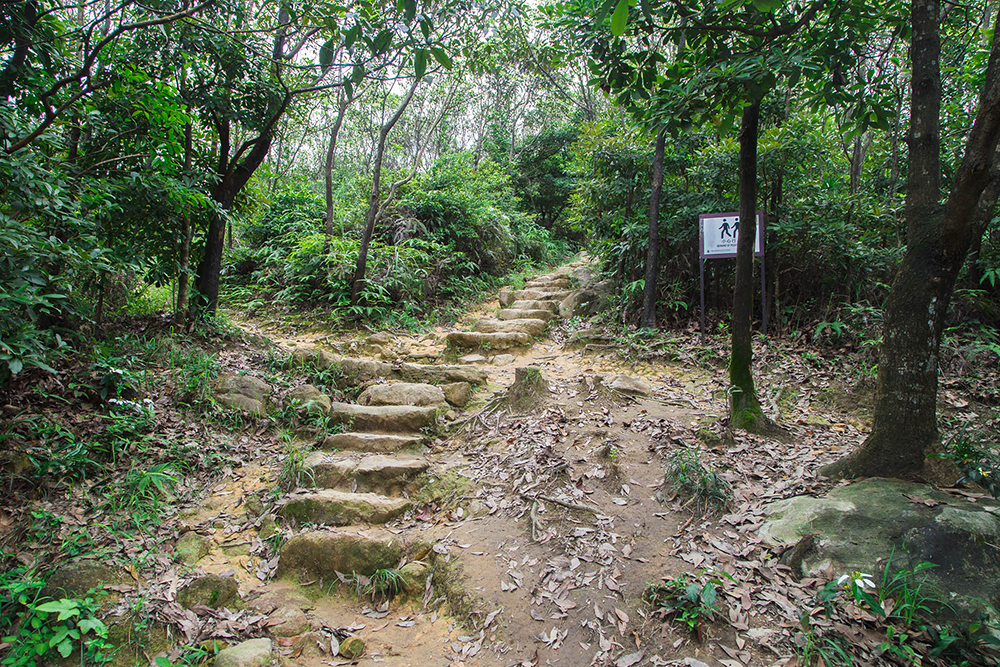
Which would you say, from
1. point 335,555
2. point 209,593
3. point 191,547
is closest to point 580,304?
point 335,555

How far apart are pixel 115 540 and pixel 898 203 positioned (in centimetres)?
913

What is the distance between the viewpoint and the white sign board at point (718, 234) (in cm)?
646

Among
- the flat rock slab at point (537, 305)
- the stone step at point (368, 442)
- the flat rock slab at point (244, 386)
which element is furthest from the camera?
the flat rock slab at point (537, 305)

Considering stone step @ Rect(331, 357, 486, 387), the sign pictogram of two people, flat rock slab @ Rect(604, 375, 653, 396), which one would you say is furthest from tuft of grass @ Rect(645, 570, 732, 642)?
the sign pictogram of two people

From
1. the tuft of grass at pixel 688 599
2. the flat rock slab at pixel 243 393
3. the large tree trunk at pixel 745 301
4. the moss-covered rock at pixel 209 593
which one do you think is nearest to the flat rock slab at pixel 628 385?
the large tree trunk at pixel 745 301

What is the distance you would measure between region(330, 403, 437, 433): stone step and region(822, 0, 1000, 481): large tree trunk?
11.8 feet

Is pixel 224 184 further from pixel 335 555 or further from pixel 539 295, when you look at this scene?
pixel 539 295

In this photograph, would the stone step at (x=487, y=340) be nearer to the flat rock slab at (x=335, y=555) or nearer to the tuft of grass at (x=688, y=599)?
the flat rock slab at (x=335, y=555)

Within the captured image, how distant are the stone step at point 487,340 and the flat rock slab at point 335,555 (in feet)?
13.4

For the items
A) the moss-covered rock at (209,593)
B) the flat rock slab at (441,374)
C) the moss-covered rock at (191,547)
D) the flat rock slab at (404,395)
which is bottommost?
the moss-covered rock at (209,593)

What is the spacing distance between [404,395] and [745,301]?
136 inches

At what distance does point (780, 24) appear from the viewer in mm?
3764

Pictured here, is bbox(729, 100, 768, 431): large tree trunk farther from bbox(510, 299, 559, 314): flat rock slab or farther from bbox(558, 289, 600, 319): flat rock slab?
bbox(510, 299, 559, 314): flat rock slab

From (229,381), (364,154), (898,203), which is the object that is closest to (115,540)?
(229,381)
